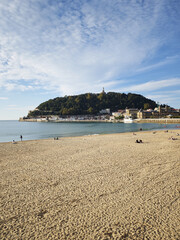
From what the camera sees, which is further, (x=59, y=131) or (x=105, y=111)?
(x=105, y=111)

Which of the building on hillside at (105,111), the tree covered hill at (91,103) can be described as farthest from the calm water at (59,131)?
the tree covered hill at (91,103)

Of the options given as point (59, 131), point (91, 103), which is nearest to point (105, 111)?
point (91, 103)

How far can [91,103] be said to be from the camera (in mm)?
175375

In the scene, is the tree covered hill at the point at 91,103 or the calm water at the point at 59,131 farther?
the tree covered hill at the point at 91,103

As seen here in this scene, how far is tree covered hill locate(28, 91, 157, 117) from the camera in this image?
539 feet

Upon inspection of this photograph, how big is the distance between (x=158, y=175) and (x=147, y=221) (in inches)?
134

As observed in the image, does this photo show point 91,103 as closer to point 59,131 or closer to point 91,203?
point 59,131

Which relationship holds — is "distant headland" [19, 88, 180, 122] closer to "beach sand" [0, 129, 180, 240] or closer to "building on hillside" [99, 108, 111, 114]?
"building on hillside" [99, 108, 111, 114]

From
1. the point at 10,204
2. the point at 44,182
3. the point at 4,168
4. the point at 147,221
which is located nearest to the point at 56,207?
the point at 10,204

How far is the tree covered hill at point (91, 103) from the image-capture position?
164375 millimetres

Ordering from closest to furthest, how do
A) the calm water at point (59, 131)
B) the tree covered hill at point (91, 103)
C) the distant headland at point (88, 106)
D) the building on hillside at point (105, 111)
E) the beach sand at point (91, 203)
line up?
1. the beach sand at point (91, 203)
2. the calm water at point (59, 131)
3. the distant headland at point (88, 106)
4. the building on hillside at point (105, 111)
5. the tree covered hill at point (91, 103)

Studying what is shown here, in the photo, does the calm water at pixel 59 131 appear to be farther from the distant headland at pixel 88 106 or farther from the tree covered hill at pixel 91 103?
the tree covered hill at pixel 91 103

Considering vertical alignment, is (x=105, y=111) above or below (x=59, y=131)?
above

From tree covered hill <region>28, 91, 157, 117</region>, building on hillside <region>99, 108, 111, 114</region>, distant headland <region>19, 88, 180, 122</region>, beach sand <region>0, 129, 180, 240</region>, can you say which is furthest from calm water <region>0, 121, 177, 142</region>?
tree covered hill <region>28, 91, 157, 117</region>
